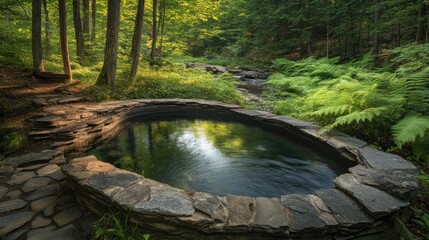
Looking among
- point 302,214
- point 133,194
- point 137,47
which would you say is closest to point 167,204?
point 133,194

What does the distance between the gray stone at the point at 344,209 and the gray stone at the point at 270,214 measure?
52 centimetres

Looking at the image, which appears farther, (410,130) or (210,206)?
(410,130)

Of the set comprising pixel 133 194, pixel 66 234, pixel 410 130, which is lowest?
pixel 66 234

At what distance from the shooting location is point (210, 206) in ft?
7.77

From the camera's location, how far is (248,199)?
→ 2.58 m

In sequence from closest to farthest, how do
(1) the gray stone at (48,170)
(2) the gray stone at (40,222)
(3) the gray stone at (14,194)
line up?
1. (2) the gray stone at (40,222)
2. (3) the gray stone at (14,194)
3. (1) the gray stone at (48,170)

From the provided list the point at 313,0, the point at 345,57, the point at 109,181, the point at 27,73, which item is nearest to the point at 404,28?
the point at 345,57

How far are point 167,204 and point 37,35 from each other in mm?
6910

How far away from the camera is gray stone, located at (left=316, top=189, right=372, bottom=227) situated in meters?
2.27

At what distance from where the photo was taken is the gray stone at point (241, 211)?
218 centimetres

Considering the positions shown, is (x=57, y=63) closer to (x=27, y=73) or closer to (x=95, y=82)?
(x=27, y=73)

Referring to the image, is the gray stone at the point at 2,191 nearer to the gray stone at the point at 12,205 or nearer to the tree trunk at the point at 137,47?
the gray stone at the point at 12,205

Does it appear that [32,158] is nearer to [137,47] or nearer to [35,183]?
[35,183]

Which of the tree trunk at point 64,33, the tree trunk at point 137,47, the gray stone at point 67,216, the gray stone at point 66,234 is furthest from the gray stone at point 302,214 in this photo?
the tree trunk at point 64,33
